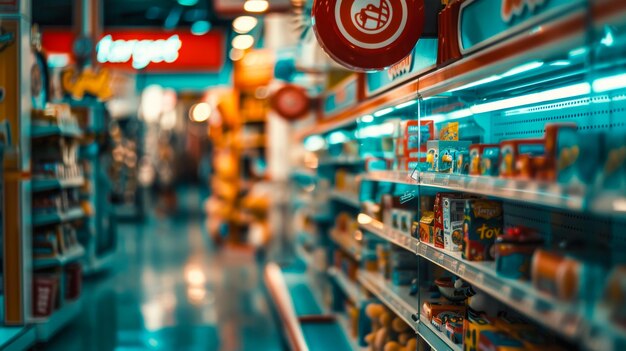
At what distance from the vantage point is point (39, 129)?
5.04 metres

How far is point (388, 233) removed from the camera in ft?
11.6

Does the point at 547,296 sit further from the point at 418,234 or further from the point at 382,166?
the point at 382,166

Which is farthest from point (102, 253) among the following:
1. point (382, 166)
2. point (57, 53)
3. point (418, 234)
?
point (57, 53)

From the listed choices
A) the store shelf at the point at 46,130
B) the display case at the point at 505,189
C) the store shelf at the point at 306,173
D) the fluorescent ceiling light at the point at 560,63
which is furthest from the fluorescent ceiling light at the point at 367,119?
the store shelf at the point at 46,130

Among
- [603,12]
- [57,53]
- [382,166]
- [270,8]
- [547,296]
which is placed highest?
[57,53]

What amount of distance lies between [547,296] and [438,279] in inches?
49.9

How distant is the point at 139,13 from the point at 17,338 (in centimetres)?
1389

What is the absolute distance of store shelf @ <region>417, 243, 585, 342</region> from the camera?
1.63 metres

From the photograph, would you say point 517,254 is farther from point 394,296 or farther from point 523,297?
point 394,296

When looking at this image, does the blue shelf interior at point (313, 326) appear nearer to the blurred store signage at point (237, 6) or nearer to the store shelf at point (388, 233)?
the store shelf at point (388, 233)

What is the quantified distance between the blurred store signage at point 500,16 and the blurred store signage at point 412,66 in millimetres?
330

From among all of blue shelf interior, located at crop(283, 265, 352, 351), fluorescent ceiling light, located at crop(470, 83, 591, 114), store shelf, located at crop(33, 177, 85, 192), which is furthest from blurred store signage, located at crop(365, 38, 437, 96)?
store shelf, located at crop(33, 177, 85, 192)

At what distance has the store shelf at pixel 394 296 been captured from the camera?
3129mm

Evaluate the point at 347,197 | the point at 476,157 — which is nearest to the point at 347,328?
the point at 347,197
